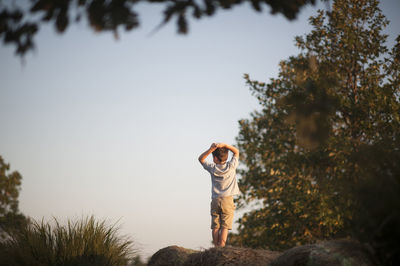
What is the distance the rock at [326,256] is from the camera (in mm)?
3857

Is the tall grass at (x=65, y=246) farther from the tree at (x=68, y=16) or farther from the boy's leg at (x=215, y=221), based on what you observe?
the tree at (x=68, y=16)

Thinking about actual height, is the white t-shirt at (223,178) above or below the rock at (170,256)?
above

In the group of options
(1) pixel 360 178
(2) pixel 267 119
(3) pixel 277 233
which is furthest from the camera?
(2) pixel 267 119

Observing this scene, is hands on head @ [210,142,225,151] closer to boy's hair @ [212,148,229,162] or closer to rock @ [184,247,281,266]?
boy's hair @ [212,148,229,162]

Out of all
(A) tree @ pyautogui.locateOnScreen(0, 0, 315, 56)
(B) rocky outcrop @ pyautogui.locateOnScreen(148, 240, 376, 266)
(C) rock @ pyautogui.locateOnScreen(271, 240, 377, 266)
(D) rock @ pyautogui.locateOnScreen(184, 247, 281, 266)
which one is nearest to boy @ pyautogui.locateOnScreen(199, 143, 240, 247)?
(B) rocky outcrop @ pyautogui.locateOnScreen(148, 240, 376, 266)

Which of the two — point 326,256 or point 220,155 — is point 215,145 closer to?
point 220,155

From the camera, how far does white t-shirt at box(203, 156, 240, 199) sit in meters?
8.02

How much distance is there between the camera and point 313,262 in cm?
425

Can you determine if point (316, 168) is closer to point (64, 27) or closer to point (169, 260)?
point (169, 260)

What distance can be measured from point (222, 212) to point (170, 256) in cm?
156

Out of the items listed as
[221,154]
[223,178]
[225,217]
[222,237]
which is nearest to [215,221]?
[225,217]

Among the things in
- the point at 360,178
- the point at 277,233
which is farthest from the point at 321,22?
the point at 360,178

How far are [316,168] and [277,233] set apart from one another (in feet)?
8.30

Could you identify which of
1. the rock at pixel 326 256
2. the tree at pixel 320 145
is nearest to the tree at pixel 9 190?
the tree at pixel 320 145
